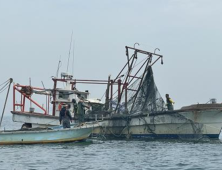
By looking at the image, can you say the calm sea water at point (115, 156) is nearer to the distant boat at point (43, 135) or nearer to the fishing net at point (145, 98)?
the distant boat at point (43, 135)

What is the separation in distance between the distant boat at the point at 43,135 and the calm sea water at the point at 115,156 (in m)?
0.37

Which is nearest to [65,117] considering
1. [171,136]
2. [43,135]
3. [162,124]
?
[43,135]

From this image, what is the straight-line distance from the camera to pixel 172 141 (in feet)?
93.5

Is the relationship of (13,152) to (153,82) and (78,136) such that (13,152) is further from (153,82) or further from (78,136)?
(153,82)

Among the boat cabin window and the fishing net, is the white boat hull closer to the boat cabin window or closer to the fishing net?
the fishing net

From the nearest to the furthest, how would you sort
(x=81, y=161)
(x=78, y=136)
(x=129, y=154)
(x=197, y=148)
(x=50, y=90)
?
(x=81, y=161)
(x=129, y=154)
(x=197, y=148)
(x=78, y=136)
(x=50, y=90)

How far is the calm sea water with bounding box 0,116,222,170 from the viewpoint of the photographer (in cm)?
1872

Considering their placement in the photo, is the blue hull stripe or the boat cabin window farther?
the boat cabin window

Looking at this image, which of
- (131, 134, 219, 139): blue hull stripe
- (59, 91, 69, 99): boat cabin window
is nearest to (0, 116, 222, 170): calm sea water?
(131, 134, 219, 139): blue hull stripe

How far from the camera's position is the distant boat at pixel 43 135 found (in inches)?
996

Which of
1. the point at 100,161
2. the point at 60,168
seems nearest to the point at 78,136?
the point at 100,161

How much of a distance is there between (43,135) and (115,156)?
18.3 ft

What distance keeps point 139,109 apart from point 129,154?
28.5 ft

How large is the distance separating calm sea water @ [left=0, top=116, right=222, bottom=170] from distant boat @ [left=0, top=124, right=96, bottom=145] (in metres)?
0.37
